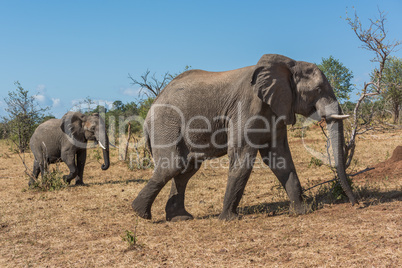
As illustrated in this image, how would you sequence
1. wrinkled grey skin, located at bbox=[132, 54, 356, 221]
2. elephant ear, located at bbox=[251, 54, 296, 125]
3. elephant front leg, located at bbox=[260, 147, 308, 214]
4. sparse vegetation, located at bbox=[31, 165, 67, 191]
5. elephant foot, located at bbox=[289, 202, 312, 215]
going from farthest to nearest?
sparse vegetation, located at bbox=[31, 165, 67, 191] → elephant front leg, located at bbox=[260, 147, 308, 214] → elephant foot, located at bbox=[289, 202, 312, 215] → wrinkled grey skin, located at bbox=[132, 54, 356, 221] → elephant ear, located at bbox=[251, 54, 296, 125]

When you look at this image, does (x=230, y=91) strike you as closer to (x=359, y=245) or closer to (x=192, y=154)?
(x=192, y=154)

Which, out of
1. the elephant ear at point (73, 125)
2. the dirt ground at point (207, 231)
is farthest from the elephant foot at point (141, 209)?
the elephant ear at point (73, 125)

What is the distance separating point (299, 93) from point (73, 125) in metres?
7.20

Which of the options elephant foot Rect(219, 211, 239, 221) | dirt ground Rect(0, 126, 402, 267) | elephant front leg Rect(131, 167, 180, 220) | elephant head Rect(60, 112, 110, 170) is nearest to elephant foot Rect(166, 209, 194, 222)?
dirt ground Rect(0, 126, 402, 267)

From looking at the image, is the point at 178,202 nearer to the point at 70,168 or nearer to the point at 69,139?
the point at 70,168

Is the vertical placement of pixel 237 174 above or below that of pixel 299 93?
below

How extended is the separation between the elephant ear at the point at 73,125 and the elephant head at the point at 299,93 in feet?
22.2

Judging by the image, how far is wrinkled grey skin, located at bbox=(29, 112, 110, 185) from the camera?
10901mm

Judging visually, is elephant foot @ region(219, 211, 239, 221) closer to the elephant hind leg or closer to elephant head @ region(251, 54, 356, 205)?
the elephant hind leg

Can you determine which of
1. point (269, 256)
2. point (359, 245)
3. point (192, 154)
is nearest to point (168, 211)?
point (192, 154)

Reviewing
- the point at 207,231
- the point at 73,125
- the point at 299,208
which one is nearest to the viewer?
the point at 207,231

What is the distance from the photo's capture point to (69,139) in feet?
35.9

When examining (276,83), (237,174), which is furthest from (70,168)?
(276,83)

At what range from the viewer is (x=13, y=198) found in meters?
9.23
